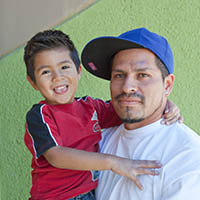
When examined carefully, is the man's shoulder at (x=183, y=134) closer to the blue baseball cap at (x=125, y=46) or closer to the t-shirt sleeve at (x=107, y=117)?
the blue baseball cap at (x=125, y=46)

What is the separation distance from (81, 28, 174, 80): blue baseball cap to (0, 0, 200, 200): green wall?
93 cm

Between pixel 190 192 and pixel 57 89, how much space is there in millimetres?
1105

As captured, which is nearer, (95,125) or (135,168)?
(135,168)

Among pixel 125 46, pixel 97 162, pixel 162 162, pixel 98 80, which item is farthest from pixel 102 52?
pixel 98 80

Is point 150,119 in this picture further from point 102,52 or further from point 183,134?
point 102,52

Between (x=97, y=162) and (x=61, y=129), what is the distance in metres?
0.37

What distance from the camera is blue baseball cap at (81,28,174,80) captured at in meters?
1.95

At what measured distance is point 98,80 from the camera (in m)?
3.22

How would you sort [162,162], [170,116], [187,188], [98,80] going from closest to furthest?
[187,188]
[162,162]
[170,116]
[98,80]

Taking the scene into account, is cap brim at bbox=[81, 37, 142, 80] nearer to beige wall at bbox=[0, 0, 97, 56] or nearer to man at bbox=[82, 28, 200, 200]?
man at bbox=[82, 28, 200, 200]

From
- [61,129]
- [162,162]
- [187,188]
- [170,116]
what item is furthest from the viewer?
[61,129]

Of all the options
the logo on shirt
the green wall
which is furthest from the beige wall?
the logo on shirt

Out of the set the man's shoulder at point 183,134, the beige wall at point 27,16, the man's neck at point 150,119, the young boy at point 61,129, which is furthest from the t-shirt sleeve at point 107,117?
the beige wall at point 27,16

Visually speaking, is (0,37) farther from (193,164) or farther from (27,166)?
(193,164)
